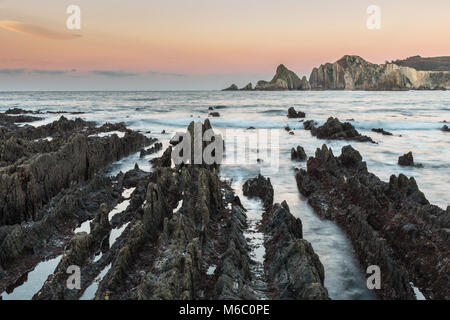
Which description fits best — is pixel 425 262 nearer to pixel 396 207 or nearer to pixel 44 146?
pixel 396 207

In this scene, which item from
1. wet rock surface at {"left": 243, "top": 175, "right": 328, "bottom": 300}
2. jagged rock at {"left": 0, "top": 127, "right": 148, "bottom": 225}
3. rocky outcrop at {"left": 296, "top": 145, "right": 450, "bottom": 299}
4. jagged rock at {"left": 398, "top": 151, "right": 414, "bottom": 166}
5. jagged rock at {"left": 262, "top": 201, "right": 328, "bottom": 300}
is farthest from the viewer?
jagged rock at {"left": 398, "top": 151, "right": 414, "bottom": 166}

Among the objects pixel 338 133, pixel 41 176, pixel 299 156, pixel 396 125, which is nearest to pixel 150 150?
pixel 299 156

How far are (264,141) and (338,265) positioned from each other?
2440cm

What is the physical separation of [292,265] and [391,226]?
4.66 metres

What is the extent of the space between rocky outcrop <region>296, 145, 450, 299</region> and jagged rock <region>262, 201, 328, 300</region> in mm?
1952

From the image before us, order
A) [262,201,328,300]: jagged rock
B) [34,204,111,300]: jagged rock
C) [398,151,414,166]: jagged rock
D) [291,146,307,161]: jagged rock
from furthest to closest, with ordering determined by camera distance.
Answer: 1. [291,146,307,161]: jagged rock
2. [398,151,414,166]: jagged rock
3. [34,204,111,300]: jagged rock
4. [262,201,328,300]: jagged rock

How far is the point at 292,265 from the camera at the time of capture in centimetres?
743

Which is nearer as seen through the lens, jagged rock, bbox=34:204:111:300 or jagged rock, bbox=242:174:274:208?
jagged rock, bbox=34:204:111:300

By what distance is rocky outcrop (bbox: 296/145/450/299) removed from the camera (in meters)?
7.70

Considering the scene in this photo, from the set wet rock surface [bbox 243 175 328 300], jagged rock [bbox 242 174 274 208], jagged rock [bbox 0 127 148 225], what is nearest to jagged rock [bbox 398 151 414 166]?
jagged rock [bbox 242 174 274 208]

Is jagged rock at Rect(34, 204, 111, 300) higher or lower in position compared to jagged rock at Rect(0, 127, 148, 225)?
lower

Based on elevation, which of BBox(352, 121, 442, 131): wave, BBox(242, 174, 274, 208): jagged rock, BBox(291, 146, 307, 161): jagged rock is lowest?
BBox(242, 174, 274, 208): jagged rock

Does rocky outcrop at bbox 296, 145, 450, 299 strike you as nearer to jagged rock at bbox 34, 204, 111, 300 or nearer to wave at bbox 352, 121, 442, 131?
jagged rock at bbox 34, 204, 111, 300
